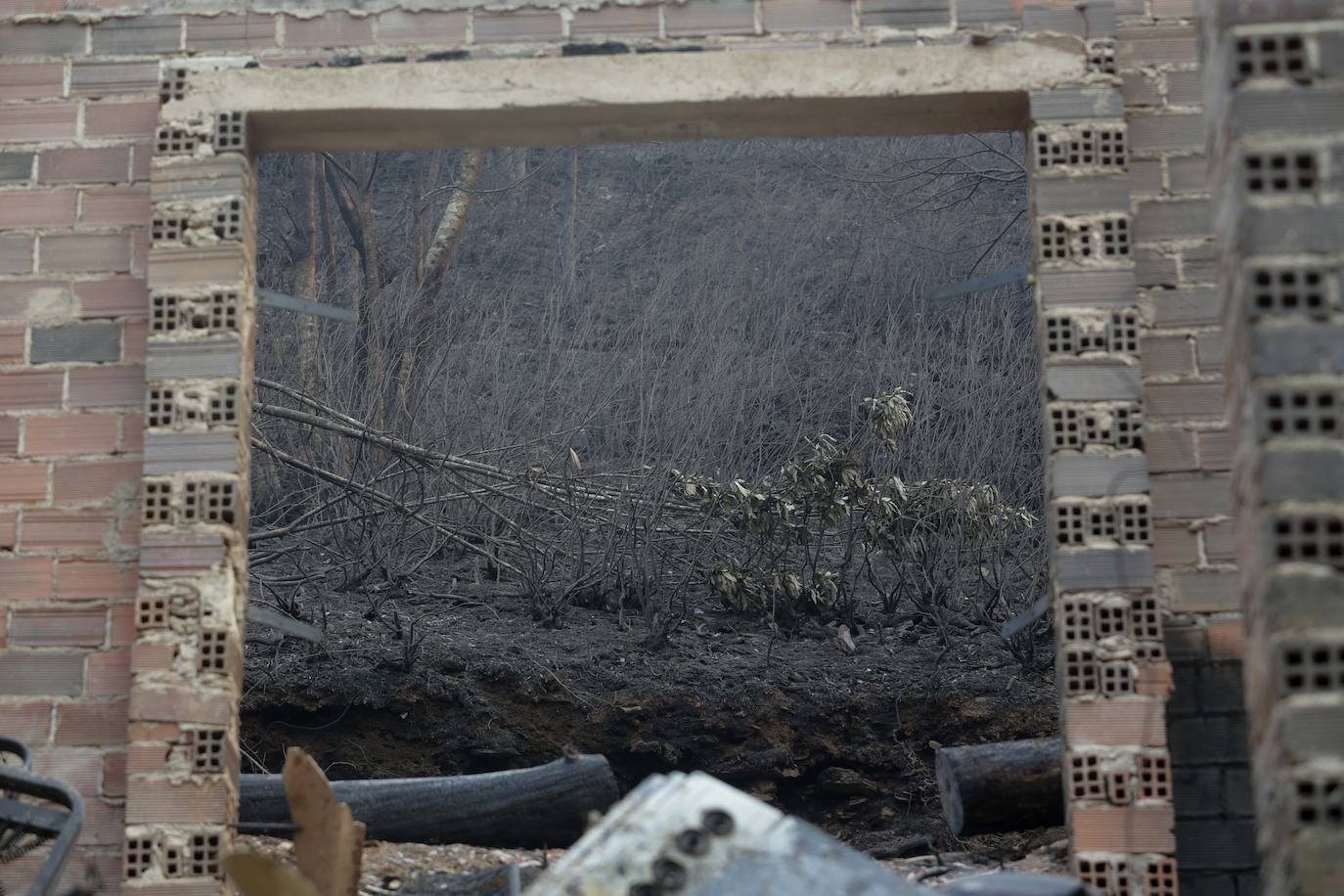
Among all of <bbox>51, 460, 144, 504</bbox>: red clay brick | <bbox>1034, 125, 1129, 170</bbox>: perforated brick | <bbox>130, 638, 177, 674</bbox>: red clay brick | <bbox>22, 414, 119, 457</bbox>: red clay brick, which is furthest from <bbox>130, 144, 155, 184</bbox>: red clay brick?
<bbox>1034, 125, 1129, 170</bbox>: perforated brick

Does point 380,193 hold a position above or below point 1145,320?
above

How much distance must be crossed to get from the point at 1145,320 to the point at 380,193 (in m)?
14.8

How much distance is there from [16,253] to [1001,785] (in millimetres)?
4110

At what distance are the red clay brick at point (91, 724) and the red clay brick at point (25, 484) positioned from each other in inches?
26.7

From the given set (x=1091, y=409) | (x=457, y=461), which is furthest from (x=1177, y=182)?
(x=457, y=461)

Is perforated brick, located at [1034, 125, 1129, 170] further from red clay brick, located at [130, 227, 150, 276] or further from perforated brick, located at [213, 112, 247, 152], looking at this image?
red clay brick, located at [130, 227, 150, 276]

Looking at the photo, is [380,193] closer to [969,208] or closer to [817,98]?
[969,208]

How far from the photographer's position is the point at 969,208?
18.1 meters

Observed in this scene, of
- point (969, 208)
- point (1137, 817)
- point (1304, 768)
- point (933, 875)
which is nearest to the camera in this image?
point (1304, 768)

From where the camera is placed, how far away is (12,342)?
5016 millimetres

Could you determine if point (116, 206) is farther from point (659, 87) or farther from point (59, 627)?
point (659, 87)

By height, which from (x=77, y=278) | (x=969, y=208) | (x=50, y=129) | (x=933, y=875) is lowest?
(x=933, y=875)

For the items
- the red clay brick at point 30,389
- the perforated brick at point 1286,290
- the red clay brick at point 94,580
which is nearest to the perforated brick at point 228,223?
the red clay brick at point 30,389

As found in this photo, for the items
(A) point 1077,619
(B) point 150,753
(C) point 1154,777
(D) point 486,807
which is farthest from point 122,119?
(C) point 1154,777
